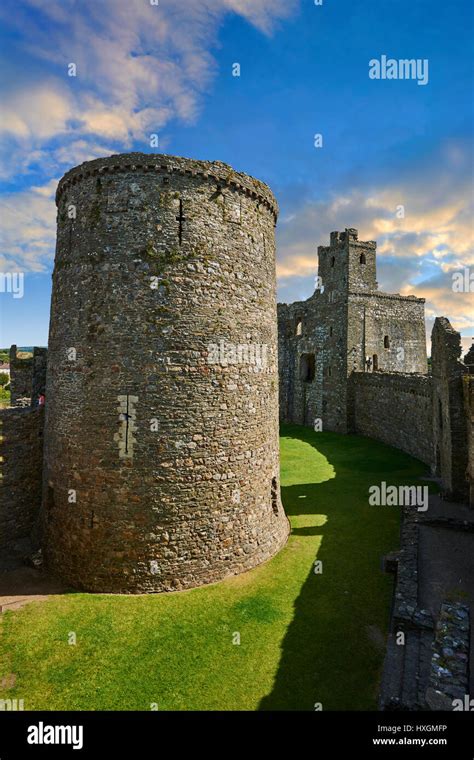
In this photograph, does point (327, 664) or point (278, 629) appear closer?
point (327, 664)

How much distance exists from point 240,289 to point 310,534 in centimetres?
820

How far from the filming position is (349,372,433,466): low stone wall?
23844 millimetres

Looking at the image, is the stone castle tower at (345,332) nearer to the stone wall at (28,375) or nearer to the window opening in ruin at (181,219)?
the stone wall at (28,375)

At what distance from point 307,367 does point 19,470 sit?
29.5m

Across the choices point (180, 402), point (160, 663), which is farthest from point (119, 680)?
point (180, 402)

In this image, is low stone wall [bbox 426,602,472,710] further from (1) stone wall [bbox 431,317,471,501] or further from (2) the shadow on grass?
(1) stone wall [bbox 431,317,471,501]

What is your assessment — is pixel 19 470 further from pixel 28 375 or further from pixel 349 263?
pixel 349 263

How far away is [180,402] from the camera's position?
34.7 ft

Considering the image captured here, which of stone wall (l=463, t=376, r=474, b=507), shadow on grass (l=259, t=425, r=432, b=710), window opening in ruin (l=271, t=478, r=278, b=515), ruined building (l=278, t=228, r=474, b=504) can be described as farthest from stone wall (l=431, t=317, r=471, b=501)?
window opening in ruin (l=271, t=478, r=278, b=515)

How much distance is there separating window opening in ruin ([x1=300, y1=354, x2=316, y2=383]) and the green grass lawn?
86.4ft

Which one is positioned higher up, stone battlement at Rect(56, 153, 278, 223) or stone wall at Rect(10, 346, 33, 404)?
stone battlement at Rect(56, 153, 278, 223)

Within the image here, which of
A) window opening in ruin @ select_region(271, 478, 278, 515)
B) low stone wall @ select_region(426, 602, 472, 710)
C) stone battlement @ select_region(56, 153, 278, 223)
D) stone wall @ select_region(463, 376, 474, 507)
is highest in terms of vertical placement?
stone battlement @ select_region(56, 153, 278, 223)
